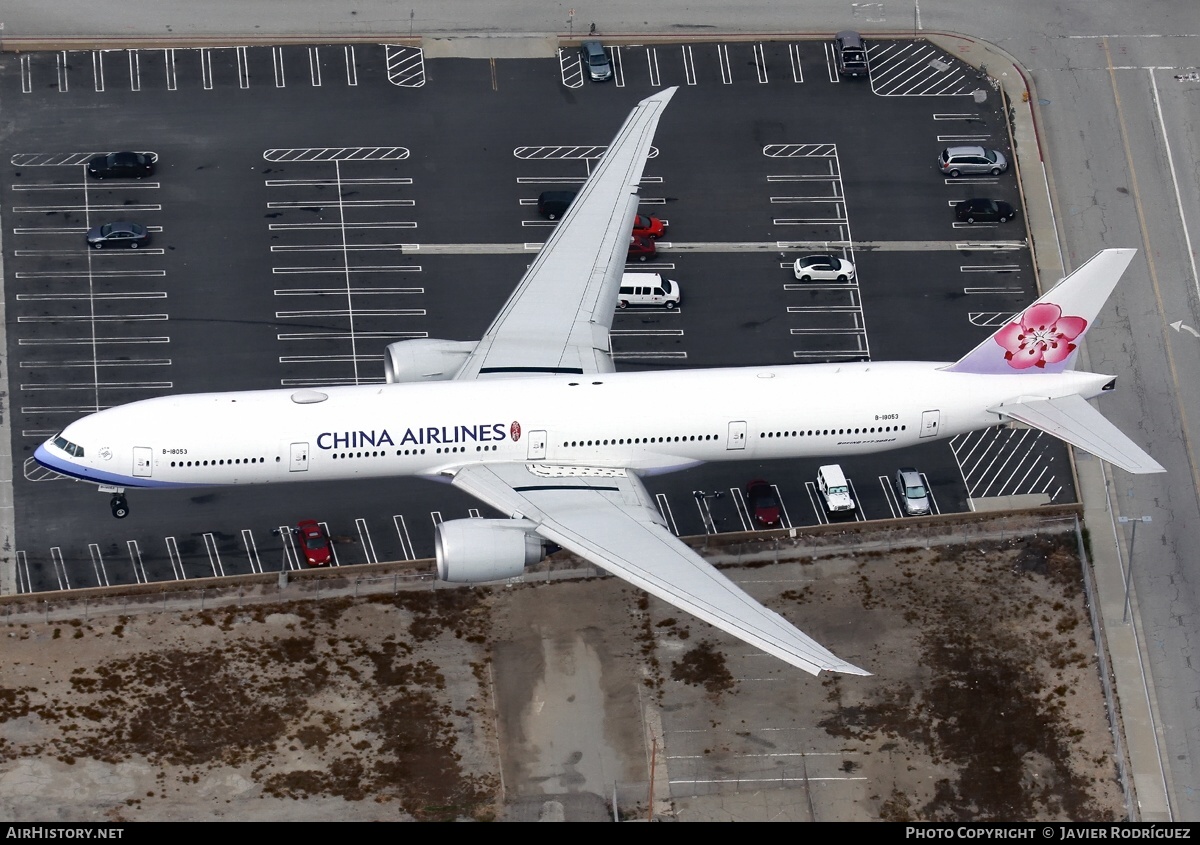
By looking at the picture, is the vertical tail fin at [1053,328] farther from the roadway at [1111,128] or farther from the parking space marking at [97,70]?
the parking space marking at [97,70]

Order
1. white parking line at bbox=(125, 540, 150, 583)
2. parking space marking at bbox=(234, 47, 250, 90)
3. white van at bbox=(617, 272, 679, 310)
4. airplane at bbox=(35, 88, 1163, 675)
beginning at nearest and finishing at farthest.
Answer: airplane at bbox=(35, 88, 1163, 675) < white parking line at bbox=(125, 540, 150, 583) < white van at bbox=(617, 272, 679, 310) < parking space marking at bbox=(234, 47, 250, 90)

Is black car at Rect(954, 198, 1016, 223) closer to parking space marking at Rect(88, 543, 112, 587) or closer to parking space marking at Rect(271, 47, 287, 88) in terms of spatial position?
parking space marking at Rect(271, 47, 287, 88)

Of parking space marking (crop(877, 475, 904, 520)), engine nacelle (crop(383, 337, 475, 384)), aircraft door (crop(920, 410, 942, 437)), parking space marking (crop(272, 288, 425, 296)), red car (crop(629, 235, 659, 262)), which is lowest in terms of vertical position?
parking space marking (crop(877, 475, 904, 520))

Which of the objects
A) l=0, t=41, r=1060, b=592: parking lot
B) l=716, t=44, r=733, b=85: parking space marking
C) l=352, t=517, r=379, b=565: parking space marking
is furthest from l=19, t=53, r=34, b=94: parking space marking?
l=716, t=44, r=733, b=85: parking space marking

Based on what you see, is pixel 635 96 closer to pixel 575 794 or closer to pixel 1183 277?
pixel 1183 277

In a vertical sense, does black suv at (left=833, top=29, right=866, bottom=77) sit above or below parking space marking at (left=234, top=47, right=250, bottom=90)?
below

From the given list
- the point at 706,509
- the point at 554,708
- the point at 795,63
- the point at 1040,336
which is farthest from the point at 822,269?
the point at 554,708

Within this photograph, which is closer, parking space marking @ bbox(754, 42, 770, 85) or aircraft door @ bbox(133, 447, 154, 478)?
aircraft door @ bbox(133, 447, 154, 478)

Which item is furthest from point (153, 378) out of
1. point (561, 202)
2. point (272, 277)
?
point (561, 202)
